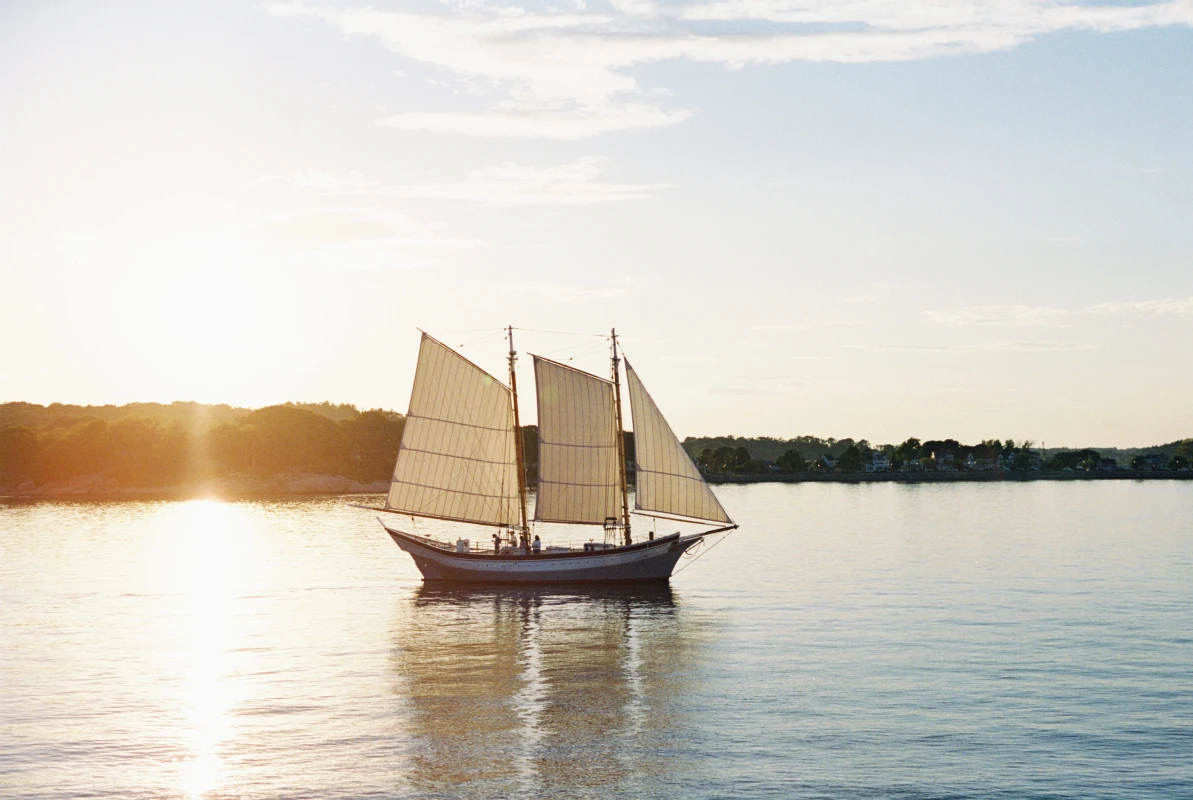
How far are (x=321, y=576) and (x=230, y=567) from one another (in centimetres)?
1237

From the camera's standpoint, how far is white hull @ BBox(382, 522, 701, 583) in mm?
85625

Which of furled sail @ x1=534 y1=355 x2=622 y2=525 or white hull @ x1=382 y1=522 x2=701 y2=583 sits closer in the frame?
furled sail @ x1=534 y1=355 x2=622 y2=525

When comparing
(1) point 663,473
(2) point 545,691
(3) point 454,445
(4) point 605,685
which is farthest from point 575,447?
(2) point 545,691

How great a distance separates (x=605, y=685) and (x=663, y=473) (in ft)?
114

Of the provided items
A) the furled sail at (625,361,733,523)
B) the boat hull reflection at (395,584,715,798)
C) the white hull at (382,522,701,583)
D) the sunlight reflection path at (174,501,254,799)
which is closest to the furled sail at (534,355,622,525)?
the white hull at (382,522,701,583)

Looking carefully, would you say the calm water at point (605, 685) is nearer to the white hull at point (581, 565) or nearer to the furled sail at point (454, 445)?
the white hull at point (581, 565)

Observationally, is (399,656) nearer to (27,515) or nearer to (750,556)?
(750,556)

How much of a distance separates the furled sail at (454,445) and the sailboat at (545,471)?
0.22 ft

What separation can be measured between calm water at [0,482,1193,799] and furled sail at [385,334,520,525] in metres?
6.29

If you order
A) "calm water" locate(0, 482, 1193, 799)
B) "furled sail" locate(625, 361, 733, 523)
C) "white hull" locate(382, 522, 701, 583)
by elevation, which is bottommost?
"calm water" locate(0, 482, 1193, 799)

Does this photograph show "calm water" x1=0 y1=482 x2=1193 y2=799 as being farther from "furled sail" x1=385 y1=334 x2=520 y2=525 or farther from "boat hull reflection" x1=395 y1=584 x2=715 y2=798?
"furled sail" x1=385 y1=334 x2=520 y2=525

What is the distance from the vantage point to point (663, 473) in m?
83.3

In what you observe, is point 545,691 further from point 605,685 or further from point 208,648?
point 208,648

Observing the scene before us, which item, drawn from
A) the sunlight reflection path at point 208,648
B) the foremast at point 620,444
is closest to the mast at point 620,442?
the foremast at point 620,444
